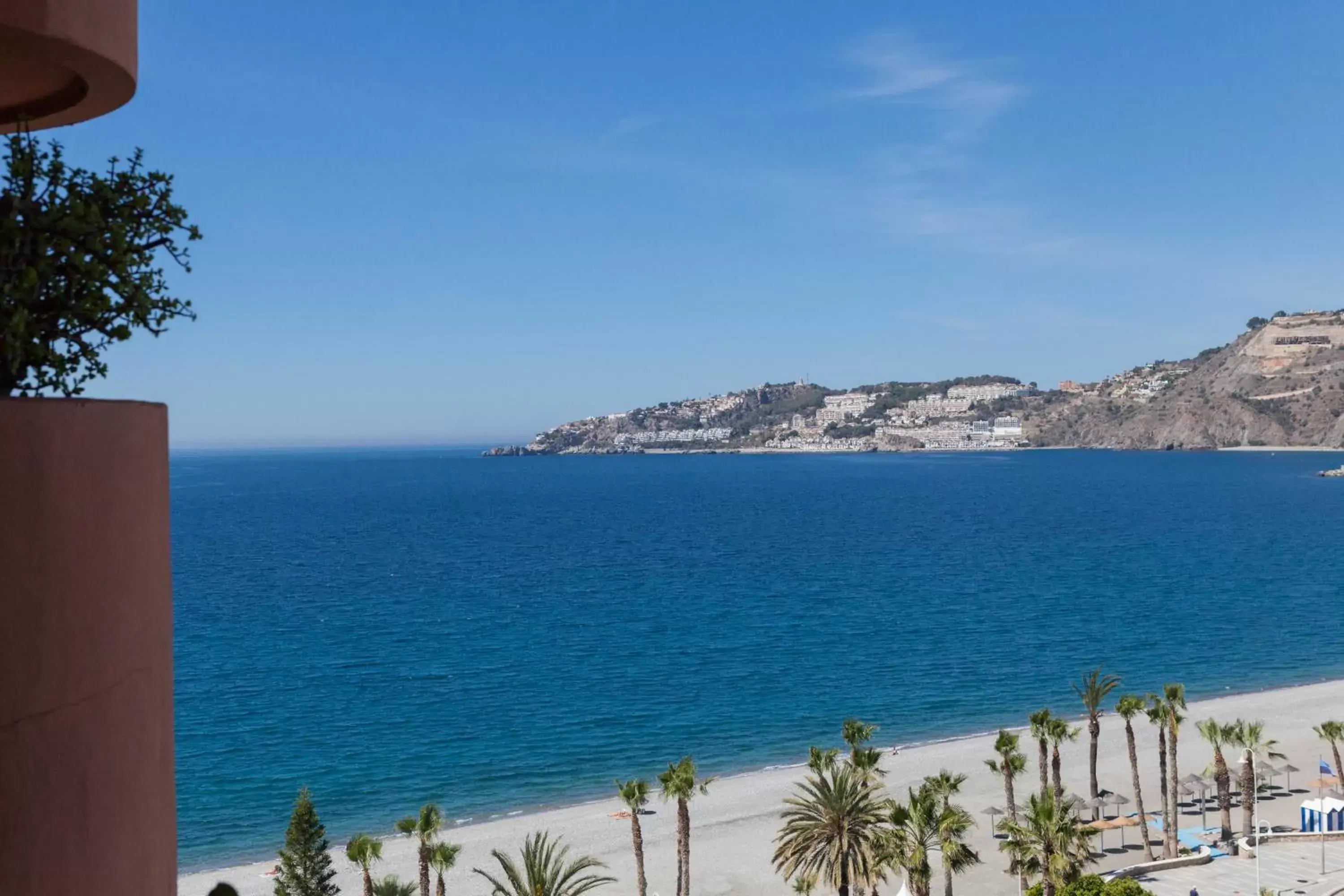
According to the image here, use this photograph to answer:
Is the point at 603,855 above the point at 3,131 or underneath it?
underneath

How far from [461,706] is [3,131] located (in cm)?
Result: 4281

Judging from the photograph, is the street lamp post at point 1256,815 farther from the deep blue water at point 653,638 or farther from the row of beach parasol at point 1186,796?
the deep blue water at point 653,638

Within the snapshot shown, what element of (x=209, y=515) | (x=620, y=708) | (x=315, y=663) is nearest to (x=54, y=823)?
(x=620, y=708)

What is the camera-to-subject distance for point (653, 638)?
59594mm

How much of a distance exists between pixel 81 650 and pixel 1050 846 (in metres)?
21.4

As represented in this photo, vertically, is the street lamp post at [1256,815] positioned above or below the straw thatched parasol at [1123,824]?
above

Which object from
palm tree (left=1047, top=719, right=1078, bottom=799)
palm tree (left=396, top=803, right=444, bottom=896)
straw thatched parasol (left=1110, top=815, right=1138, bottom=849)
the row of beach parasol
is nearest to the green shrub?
the row of beach parasol

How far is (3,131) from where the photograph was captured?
536 cm

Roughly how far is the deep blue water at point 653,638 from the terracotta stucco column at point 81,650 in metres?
31.0

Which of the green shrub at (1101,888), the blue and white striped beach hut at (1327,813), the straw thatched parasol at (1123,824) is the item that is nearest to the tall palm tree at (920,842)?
the green shrub at (1101,888)

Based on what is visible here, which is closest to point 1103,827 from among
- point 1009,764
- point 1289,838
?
point 1009,764

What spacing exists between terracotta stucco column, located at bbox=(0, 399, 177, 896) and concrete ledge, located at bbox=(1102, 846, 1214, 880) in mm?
25787

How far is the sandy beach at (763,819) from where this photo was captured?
28625mm

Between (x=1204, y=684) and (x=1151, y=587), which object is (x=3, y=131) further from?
(x=1151, y=587)
